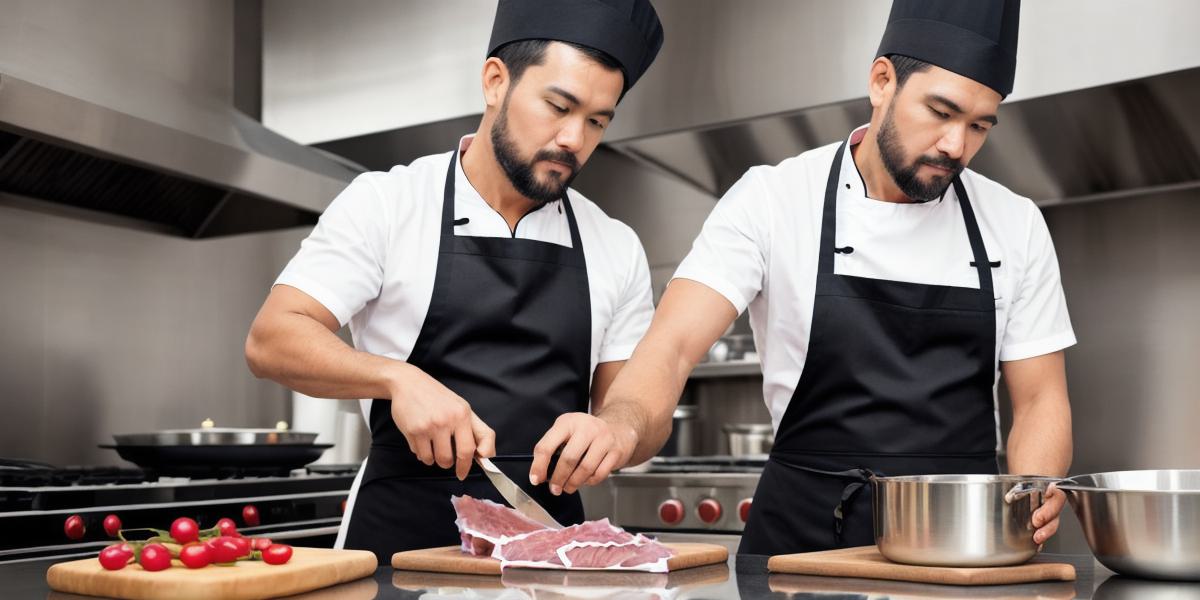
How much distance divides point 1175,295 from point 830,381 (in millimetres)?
2003

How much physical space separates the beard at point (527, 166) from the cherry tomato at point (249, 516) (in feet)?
3.89

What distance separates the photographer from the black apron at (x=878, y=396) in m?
1.78

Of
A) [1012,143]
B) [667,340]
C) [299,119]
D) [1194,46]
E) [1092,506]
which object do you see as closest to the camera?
[1092,506]

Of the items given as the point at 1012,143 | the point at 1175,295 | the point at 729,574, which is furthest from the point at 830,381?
the point at 1175,295

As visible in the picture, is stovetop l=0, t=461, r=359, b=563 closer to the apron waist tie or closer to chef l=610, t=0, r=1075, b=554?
chef l=610, t=0, r=1075, b=554

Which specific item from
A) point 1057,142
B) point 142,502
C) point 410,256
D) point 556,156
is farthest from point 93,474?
point 1057,142

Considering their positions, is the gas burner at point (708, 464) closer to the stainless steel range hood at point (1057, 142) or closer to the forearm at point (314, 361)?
the stainless steel range hood at point (1057, 142)

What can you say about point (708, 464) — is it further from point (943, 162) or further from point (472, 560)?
point (472, 560)

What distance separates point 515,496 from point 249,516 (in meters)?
1.34

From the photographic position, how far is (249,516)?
8.61ft

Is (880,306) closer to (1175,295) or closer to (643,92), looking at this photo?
(643,92)

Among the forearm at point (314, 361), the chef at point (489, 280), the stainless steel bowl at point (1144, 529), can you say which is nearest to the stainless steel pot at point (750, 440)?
the chef at point (489, 280)

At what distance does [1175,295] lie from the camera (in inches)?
131

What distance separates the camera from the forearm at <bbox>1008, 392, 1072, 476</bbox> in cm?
177
